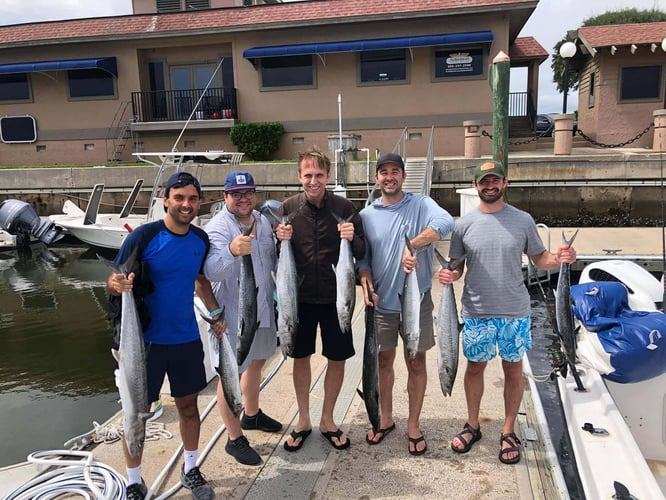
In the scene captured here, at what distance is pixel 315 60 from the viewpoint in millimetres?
17484

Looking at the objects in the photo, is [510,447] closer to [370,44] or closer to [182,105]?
[370,44]

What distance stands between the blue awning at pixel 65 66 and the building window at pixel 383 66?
368 inches

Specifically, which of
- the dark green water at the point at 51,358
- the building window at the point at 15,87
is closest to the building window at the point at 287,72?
the dark green water at the point at 51,358

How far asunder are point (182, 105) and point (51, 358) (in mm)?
13999

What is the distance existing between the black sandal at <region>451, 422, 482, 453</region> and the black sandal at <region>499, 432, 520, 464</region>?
172 mm

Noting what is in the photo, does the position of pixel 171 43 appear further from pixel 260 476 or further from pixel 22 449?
pixel 260 476

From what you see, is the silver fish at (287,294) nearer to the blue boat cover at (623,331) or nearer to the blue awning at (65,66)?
the blue boat cover at (623,331)

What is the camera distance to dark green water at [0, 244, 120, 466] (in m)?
5.30

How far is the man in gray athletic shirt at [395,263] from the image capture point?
3.13 m

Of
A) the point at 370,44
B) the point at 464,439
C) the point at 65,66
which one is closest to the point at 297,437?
the point at 464,439

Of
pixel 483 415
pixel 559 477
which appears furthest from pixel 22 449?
pixel 559 477

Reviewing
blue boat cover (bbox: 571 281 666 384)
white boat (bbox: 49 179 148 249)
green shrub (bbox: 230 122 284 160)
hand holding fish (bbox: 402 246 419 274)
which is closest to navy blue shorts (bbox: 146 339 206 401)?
hand holding fish (bbox: 402 246 419 274)

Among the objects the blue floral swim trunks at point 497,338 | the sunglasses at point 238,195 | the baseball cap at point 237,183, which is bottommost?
the blue floral swim trunks at point 497,338

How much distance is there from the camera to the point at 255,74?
59.5 feet
